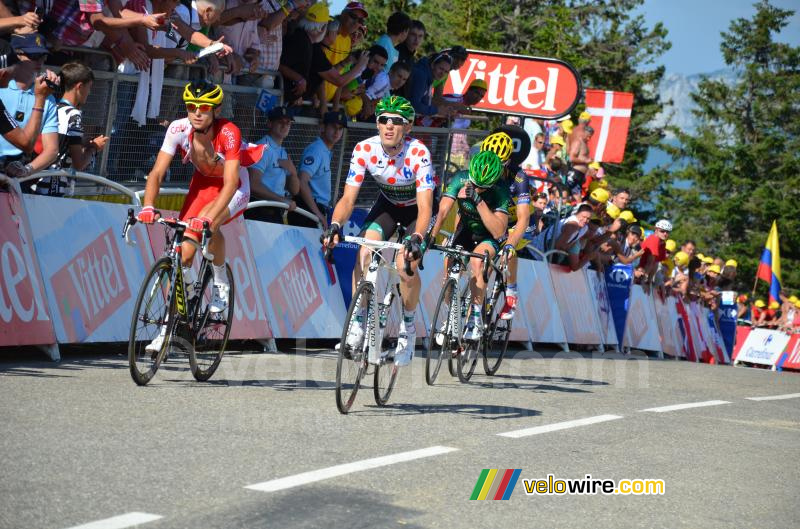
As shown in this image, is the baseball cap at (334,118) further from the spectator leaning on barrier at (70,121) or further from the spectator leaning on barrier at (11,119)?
the spectator leaning on barrier at (11,119)

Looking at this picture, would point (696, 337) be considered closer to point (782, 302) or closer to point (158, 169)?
point (782, 302)

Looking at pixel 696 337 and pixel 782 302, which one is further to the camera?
pixel 782 302

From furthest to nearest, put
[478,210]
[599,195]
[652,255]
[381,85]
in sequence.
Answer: [652,255] → [599,195] → [381,85] → [478,210]

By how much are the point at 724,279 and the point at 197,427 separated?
24.5 m

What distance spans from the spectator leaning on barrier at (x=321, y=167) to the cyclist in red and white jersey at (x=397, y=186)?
390cm

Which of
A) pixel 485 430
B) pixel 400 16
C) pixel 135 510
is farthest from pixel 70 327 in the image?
pixel 400 16

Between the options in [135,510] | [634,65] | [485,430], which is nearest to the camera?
[135,510]

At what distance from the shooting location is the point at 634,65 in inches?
2729

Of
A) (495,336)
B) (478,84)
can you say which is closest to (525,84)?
(478,84)

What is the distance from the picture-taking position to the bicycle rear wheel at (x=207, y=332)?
934 cm

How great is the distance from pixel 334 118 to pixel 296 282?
246cm

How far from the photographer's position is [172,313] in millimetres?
8898

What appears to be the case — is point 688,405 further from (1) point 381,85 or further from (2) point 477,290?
(1) point 381,85

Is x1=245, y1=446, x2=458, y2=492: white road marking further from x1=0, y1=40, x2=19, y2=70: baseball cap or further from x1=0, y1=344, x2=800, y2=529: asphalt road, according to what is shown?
x1=0, y1=40, x2=19, y2=70: baseball cap
